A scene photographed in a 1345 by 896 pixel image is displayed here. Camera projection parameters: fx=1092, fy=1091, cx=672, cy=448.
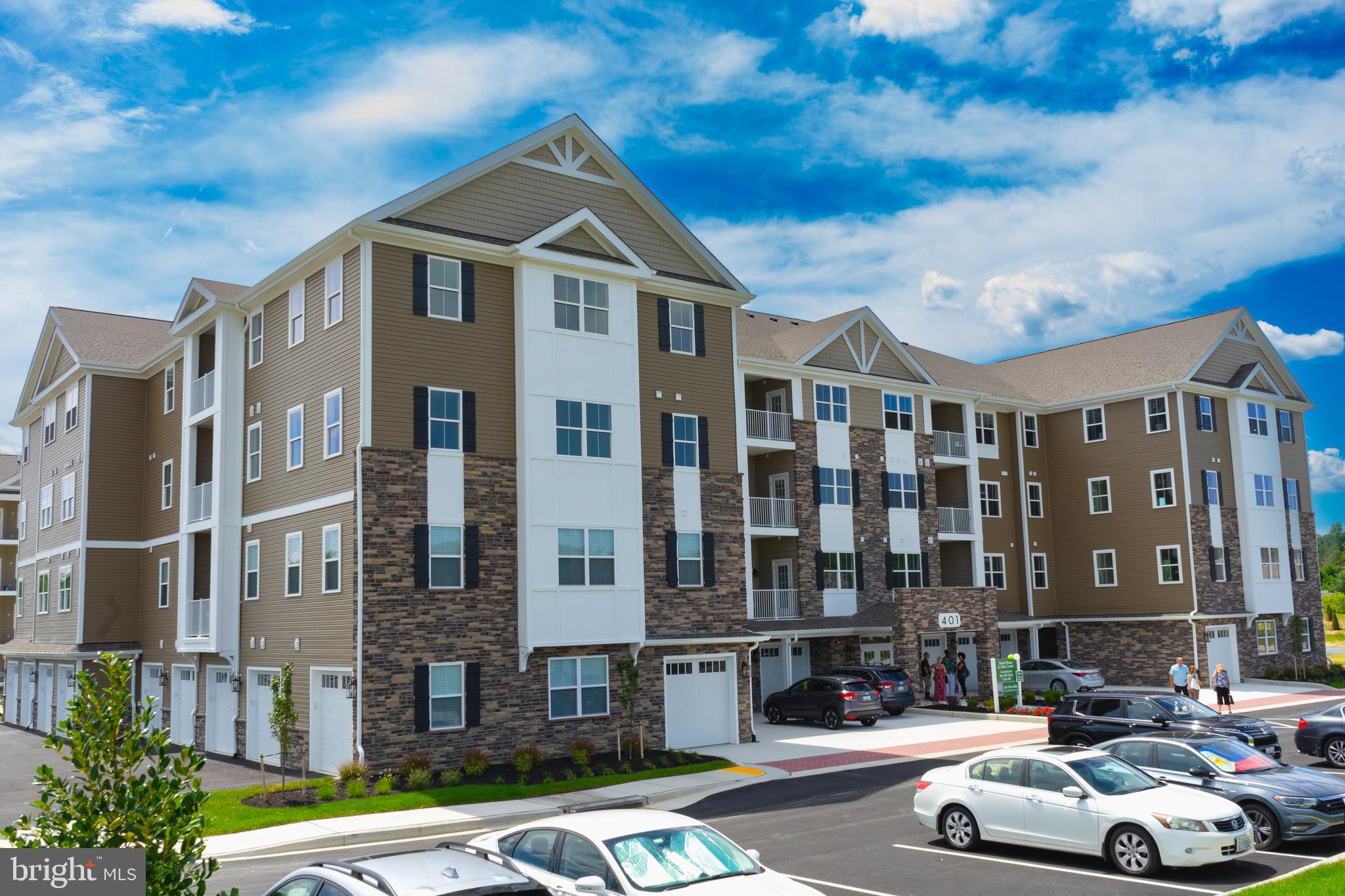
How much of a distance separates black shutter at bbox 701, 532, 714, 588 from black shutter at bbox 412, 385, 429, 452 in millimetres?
8282

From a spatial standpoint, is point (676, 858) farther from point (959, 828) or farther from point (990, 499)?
point (990, 499)

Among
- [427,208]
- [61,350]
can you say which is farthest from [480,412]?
[61,350]

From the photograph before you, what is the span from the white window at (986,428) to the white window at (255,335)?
3074 centimetres

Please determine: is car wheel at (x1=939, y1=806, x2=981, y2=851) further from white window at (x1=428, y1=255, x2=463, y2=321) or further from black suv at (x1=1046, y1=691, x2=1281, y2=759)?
white window at (x1=428, y1=255, x2=463, y2=321)

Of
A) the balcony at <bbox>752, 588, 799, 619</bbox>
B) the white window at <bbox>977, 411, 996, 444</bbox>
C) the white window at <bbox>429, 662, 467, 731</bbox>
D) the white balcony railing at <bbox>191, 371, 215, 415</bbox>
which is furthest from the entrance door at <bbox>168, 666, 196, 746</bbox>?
the white window at <bbox>977, 411, 996, 444</bbox>

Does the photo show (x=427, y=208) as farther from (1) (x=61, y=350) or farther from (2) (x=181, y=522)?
(1) (x=61, y=350)

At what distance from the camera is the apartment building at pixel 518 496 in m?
25.1

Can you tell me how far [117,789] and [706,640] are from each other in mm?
22559

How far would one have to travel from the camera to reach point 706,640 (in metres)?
28.9

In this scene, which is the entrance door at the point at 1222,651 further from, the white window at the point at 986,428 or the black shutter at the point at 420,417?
the black shutter at the point at 420,417

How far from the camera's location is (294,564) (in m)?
27.0

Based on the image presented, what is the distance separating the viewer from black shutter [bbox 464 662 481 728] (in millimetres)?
24703

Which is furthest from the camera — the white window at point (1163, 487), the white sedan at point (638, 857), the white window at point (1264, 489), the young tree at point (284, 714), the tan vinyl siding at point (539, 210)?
the white window at point (1264, 489)

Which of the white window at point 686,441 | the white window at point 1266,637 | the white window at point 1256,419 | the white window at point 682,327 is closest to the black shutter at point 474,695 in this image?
the white window at point 686,441
